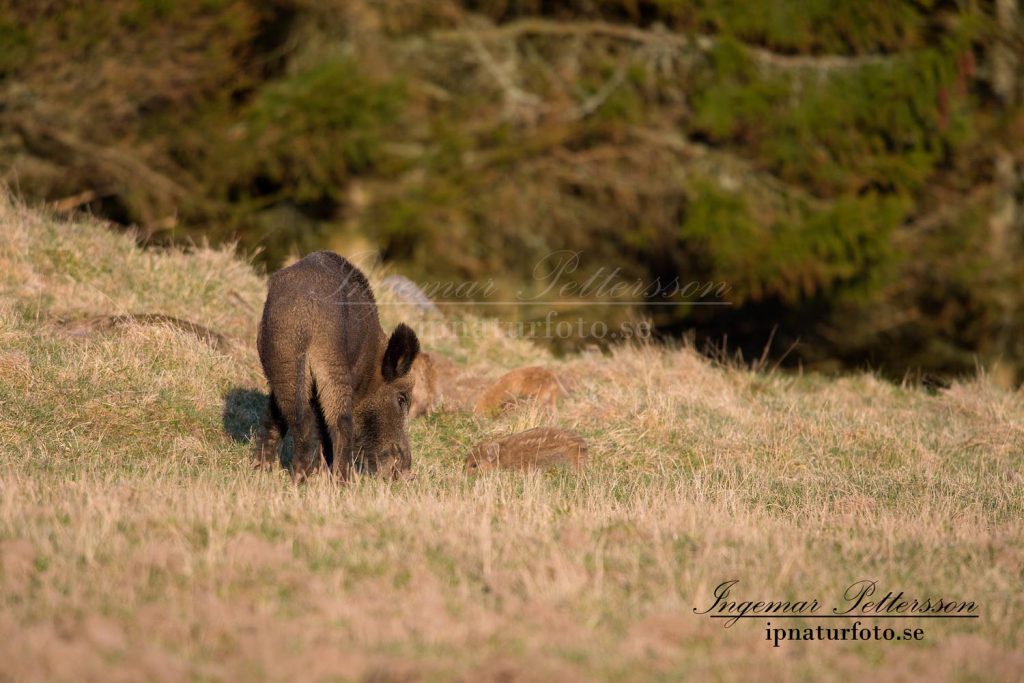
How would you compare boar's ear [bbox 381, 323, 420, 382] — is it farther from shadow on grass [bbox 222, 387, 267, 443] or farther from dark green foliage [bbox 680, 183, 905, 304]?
dark green foliage [bbox 680, 183, 905, 304]

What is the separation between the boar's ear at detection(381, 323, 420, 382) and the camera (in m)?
9.35

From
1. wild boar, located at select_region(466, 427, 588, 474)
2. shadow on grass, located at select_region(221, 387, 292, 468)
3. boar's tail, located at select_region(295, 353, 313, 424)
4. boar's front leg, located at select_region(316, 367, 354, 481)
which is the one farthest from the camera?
shadow on grass, located at select_region(221, 387, 292, 468)

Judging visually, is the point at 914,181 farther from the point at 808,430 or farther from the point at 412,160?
the point at 808,430

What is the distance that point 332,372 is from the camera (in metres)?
8.85

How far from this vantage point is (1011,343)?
1030 inches

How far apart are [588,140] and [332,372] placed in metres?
16.3

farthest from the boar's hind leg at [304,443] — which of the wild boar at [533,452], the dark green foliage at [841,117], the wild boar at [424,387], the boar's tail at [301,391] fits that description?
the dark green foliage at [841,117]

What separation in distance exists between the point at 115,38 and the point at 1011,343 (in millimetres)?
18408

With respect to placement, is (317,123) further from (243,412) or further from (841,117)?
(243,412)

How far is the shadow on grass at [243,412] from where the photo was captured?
1056 centimetres

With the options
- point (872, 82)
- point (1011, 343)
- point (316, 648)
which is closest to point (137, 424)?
point (316, 648)

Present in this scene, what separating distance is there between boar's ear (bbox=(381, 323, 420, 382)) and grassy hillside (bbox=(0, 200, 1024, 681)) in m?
0.92

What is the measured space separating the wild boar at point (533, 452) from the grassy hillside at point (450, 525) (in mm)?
333

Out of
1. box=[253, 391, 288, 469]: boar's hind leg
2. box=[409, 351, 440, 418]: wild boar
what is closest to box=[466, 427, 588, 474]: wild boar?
box=[409, 351, 440, 418]: wild boar
